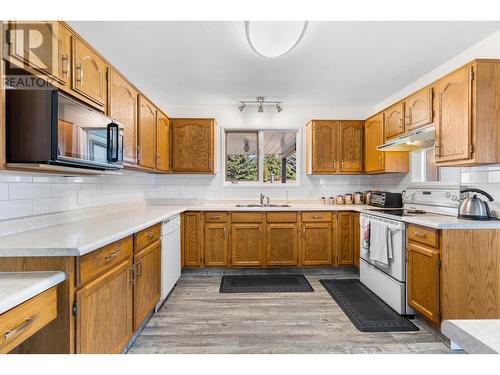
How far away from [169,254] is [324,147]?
2.58 m

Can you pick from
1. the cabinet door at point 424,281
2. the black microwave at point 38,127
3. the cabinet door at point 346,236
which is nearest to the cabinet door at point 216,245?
the cabinet door at point 346,236

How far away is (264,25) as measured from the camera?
1.76m

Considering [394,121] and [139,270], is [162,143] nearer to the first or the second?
[139,270]

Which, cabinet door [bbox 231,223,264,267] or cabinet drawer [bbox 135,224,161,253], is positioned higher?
cabinet drawer [bbox 135,224,161,253]

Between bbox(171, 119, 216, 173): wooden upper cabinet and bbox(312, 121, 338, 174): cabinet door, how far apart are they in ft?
4.92

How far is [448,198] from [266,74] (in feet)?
7.51

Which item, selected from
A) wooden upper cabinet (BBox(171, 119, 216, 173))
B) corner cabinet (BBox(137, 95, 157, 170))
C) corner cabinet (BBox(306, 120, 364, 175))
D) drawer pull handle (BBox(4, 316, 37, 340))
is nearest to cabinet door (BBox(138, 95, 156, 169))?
corner cabinet (BBox(137, 95, 157, 170))

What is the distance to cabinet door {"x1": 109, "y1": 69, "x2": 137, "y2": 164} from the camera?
2.15 meters

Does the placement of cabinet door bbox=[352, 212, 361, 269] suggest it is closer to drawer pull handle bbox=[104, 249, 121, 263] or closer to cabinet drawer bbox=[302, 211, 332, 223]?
cabinet drawer bbox=[302, 211, 332, 223]

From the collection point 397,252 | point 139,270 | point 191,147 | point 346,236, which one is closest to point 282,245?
point 346,236

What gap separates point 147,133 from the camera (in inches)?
116
